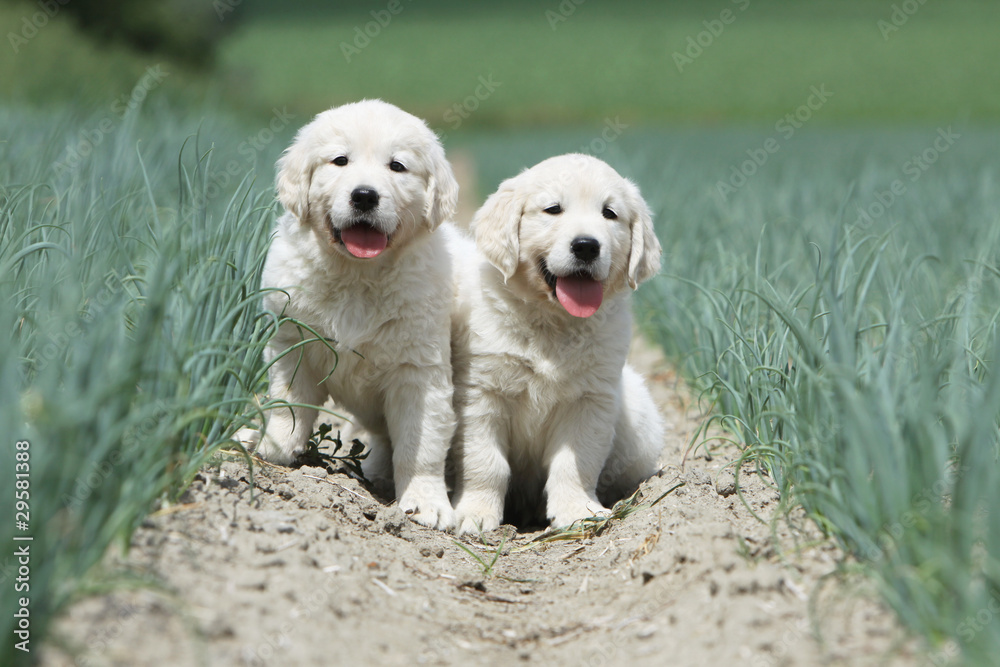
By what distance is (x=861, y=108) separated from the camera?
26.7m

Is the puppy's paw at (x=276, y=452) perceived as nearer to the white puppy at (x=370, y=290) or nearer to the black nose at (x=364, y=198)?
the white puppy at (x=370, y=290)

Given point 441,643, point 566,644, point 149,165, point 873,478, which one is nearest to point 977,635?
point 873,478

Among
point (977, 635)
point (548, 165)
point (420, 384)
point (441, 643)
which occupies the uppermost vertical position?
point (548, 165)

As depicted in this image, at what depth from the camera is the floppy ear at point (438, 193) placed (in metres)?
3.39

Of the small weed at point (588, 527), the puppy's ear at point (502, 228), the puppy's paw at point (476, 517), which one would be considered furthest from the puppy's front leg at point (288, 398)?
the small weed at point (588, 527)

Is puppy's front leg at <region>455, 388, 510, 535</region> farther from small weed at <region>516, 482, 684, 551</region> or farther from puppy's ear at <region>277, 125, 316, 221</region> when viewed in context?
puppy's ear at <region>277, 125, 316, 221</region>

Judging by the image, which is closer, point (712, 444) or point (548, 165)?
point (548, 165)

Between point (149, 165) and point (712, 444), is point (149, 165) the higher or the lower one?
the higher one

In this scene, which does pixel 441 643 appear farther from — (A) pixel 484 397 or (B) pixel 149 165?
(B) pixel 149 165

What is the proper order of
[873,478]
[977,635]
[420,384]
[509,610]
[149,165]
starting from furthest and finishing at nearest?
[149,165] < [420,384] < [509,610] < [873,478] < [977,635]

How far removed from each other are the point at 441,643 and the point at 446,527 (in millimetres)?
1064

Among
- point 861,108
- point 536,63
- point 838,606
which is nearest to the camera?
point 838,606

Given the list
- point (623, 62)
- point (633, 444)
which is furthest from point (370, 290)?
point (623, 62)

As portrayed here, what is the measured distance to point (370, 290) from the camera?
3334 mm
